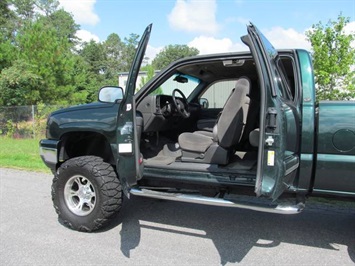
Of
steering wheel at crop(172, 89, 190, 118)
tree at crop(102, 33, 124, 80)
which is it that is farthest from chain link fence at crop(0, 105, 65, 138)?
tree at crop(102, 33, 124, 80)

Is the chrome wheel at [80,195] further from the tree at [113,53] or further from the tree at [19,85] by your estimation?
the tree at [113,53]

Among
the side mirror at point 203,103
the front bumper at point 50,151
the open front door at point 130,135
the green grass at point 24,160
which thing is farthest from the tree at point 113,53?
the open front door at point 130,135

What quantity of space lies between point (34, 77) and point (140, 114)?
11903 millimetres

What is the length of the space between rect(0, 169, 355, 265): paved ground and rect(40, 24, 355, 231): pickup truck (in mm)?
369

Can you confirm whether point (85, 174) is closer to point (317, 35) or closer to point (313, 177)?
point (313, 177)

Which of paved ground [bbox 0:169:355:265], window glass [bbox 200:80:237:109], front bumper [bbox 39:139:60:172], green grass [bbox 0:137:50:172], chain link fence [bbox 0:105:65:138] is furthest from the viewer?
chain link fence [bbox 0:105:65:138]

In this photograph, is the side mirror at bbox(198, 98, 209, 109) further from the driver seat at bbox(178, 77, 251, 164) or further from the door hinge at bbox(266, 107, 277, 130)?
the door hinge at bbox(266, 107, 277, 130)

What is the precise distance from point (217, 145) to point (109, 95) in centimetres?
136

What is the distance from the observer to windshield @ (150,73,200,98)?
475cm

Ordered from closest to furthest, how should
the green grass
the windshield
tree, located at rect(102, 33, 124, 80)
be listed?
1. the windshield
2. the green grass
3. tree, located at rect(102, 33, 124, 80)

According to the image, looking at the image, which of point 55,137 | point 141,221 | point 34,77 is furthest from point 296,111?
point 34,77

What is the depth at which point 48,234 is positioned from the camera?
3898 millimetres

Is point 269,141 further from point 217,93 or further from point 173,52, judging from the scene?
point 173,52

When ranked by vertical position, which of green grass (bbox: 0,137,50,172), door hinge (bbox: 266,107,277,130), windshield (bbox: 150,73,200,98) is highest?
windshield (bbox: 150,73,200,98)
